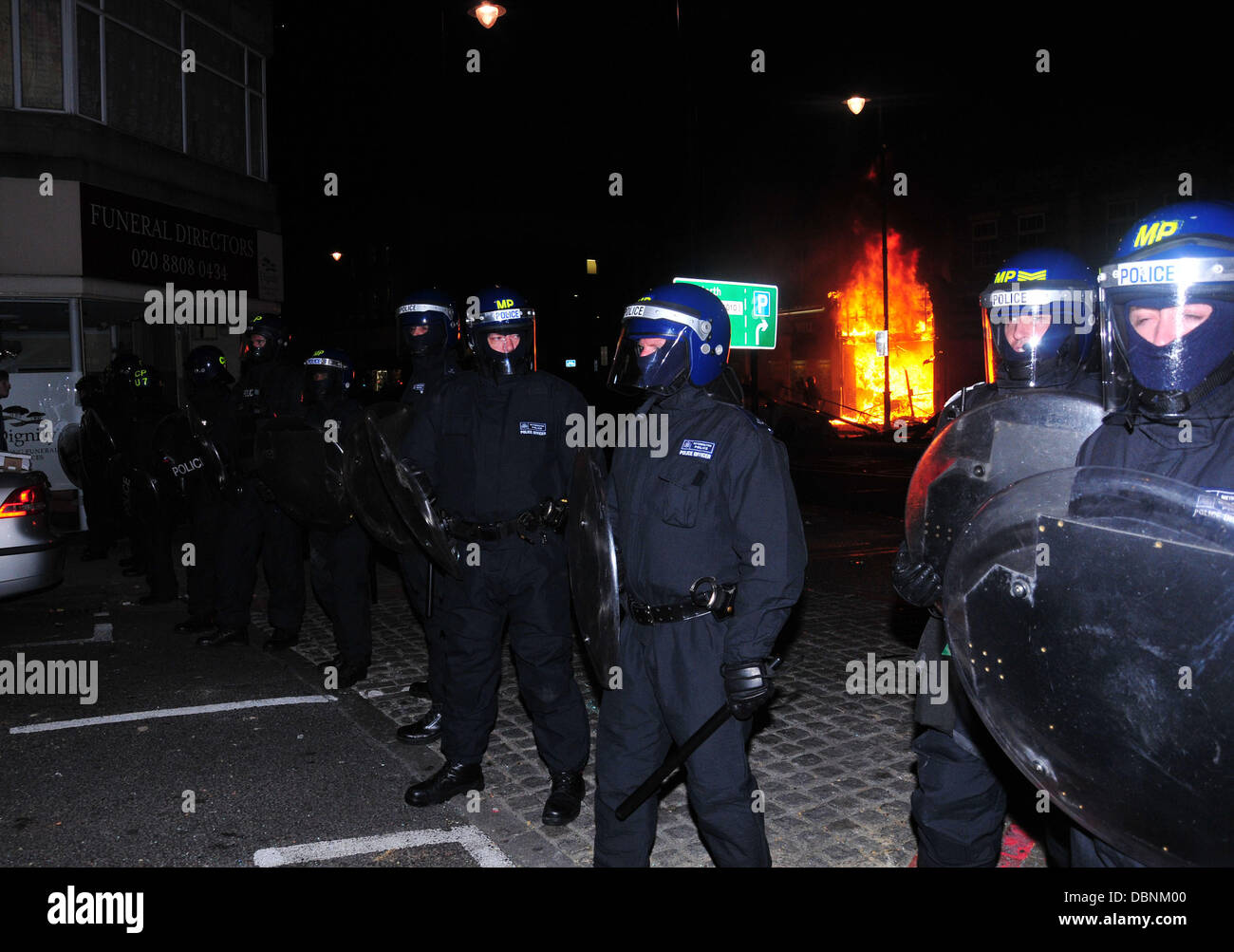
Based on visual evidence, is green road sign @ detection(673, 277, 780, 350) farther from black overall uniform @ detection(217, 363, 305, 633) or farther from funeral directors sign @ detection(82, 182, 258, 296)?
funeral directors sign @ detection(82, 182, 258, 296)

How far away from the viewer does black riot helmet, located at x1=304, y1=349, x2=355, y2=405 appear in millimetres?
6508

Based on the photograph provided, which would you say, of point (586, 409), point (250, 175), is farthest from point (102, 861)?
point (250, 175)

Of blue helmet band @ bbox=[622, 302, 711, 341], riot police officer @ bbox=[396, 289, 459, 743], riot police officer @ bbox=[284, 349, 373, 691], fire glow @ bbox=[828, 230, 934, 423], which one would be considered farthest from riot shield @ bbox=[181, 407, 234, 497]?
fire glow @ bbox=[828, 230, 934, 423]

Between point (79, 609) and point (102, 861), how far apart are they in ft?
18.8

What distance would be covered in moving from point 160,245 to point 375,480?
1304 cm

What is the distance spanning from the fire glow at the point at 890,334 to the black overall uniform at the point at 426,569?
34.0 meters

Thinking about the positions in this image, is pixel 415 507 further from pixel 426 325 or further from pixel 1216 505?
pixel 1216 505

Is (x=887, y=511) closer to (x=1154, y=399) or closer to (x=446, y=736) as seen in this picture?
(x=446, y=736)

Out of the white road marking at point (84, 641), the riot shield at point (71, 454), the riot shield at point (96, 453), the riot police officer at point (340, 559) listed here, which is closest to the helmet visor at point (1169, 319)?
the riot police officer at point (340, 559)

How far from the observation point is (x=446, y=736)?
15.1 feet

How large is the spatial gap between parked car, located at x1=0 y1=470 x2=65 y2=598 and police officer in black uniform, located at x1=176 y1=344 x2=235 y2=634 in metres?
1.07

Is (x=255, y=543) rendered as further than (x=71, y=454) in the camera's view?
No

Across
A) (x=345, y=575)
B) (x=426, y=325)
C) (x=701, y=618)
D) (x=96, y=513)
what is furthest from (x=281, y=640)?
(x=96, y=513)

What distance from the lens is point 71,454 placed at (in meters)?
11.9
